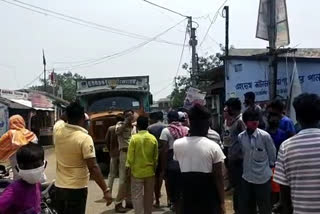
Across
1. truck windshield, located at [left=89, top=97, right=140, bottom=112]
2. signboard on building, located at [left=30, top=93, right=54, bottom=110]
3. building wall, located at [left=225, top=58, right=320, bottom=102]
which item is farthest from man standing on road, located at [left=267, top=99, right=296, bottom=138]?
signboard on building, located at [left=30, top=93, right=54, bottom=110]

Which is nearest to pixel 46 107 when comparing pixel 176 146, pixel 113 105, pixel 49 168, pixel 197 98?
pixel 49 168

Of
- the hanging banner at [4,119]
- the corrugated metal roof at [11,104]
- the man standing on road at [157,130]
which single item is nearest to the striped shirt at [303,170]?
the man standing on road at [157,130]

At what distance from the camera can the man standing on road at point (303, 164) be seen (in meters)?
3.98

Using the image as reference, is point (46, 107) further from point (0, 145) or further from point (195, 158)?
point (195, 158)

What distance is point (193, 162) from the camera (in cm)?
559

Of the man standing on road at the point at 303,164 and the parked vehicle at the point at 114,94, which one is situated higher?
the parked vehicle at the point at 114,94

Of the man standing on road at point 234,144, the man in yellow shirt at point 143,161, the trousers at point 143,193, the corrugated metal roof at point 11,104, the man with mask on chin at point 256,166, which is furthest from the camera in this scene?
the corrugated metal roof at point 11,104

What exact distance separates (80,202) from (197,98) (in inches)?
287

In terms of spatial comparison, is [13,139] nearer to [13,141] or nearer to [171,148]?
[13,141]

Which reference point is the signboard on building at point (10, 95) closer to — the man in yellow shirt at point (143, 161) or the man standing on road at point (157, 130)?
the man standing on road at point (157, 130)

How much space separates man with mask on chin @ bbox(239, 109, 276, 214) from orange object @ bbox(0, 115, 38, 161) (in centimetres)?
340

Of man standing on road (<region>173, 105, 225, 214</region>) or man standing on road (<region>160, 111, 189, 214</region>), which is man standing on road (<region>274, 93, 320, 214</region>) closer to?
man standing on road (<region>173, 105, 225, 214</region>)

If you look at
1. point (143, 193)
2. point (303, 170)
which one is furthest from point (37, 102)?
point (303, 170)

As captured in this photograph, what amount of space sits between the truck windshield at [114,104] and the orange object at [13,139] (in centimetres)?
954
